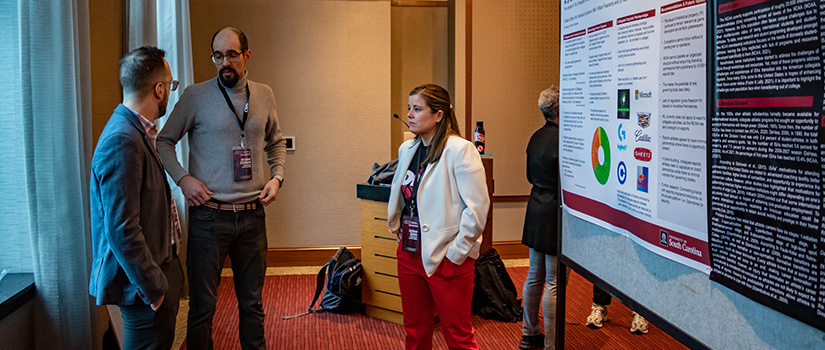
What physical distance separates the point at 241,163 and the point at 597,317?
2.55 m

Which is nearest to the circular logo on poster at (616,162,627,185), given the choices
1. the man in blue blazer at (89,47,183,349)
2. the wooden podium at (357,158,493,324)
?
the man in blue blazer at (89,47,183,349)

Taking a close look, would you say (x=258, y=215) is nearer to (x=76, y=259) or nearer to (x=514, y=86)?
(x=76, y=259)

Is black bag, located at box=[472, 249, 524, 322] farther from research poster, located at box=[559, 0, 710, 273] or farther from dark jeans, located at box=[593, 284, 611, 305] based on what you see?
research poster, located at box=[559, 0, 710, 273]

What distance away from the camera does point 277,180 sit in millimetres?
2920

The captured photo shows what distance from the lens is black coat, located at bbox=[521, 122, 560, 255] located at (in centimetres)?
316

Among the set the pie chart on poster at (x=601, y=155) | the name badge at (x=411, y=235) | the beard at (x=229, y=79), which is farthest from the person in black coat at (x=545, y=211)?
the beard at (x=229, y=79)

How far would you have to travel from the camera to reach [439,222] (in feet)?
8.12

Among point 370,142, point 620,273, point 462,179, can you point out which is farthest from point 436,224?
point 370,142

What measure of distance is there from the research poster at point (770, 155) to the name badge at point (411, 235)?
1.33 meters

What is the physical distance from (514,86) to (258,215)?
130 inches

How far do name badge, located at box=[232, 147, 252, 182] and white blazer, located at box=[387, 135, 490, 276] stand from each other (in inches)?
32.5

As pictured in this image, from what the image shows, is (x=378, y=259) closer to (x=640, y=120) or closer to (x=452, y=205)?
(x=452, y=205)

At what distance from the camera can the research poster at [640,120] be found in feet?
4.77

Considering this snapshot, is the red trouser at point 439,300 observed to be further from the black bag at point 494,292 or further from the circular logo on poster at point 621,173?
the black bag at point 494,292
